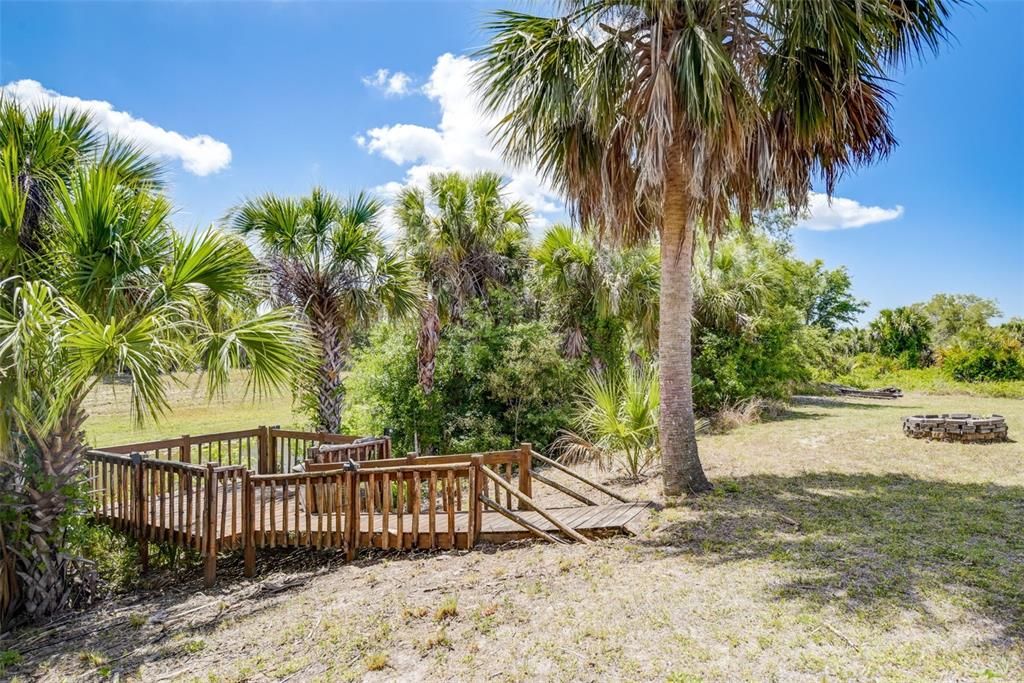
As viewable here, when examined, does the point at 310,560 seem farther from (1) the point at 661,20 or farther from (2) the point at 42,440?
(1) the point at 661,20

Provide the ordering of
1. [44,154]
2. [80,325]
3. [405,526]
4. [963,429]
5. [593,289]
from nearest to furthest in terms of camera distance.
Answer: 1. [80,325]
2. [44,154]
3. [405,526]
4. [963,429]
5. [593,289]

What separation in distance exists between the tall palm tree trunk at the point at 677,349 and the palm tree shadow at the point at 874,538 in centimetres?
44

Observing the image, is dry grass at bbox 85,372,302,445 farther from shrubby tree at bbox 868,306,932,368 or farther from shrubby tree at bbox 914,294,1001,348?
shrubby tree at bbox 914,294,1001,348

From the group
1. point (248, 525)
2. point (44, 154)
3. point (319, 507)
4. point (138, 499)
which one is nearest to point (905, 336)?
point (319, 507)

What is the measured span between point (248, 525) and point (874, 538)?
621cm

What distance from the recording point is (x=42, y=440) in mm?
5051

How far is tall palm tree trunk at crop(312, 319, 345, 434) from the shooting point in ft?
31.3

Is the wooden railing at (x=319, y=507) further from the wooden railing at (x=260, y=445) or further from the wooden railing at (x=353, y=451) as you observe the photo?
the wooden railing at (x=260, y=445)

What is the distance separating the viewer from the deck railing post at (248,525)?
19.8 ft

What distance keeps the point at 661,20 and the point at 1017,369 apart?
24430 millimetres

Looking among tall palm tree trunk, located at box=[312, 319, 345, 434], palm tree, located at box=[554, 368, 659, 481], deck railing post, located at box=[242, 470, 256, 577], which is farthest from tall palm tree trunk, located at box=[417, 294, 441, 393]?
deck railing post, located at box=[242, 470, 256, 577]

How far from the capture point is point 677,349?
6.94 m

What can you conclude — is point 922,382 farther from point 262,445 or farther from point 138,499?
point 138,499

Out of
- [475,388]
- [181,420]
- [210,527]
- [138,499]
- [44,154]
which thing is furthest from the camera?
[181,420]
